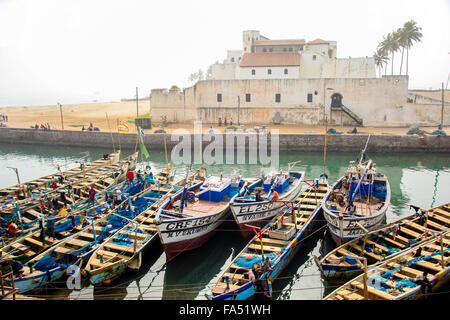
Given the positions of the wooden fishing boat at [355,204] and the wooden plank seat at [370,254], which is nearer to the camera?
the wooden plank seat at [370,254]

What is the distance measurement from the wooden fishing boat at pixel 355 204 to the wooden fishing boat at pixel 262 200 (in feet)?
6.69

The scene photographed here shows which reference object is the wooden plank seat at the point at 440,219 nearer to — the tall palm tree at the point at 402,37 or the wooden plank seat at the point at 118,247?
the wooden plank seat at the point at 118,247

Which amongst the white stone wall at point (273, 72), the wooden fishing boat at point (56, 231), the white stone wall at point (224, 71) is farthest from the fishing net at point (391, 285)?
the white stone wall at point (224, 71)

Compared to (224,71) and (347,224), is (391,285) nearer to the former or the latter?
(347,224)

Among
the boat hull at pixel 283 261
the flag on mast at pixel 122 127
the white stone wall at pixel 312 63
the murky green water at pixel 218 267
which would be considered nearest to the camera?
the boat hull at pixel 283 261

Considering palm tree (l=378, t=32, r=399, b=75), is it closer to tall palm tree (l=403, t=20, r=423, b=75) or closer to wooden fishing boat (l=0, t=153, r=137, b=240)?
tall palm tree (l=403, t=20, r=423, b=75)

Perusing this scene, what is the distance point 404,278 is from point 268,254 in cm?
421

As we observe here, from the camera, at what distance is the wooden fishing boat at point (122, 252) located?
→ 11414 mm

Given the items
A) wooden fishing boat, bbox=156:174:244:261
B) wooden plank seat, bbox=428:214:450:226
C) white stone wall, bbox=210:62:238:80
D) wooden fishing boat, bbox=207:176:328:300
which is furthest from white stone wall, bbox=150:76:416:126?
wooden plank seat, bbox=428:214:450:226

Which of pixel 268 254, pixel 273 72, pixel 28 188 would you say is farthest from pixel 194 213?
pixel 273 72

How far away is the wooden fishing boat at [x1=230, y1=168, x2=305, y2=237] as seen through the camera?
14.0 m

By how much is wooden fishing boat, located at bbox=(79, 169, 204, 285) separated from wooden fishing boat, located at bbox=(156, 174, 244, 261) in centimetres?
99

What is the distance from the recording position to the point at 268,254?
1204cm

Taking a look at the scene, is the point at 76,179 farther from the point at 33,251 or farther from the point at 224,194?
the point at 224,194
